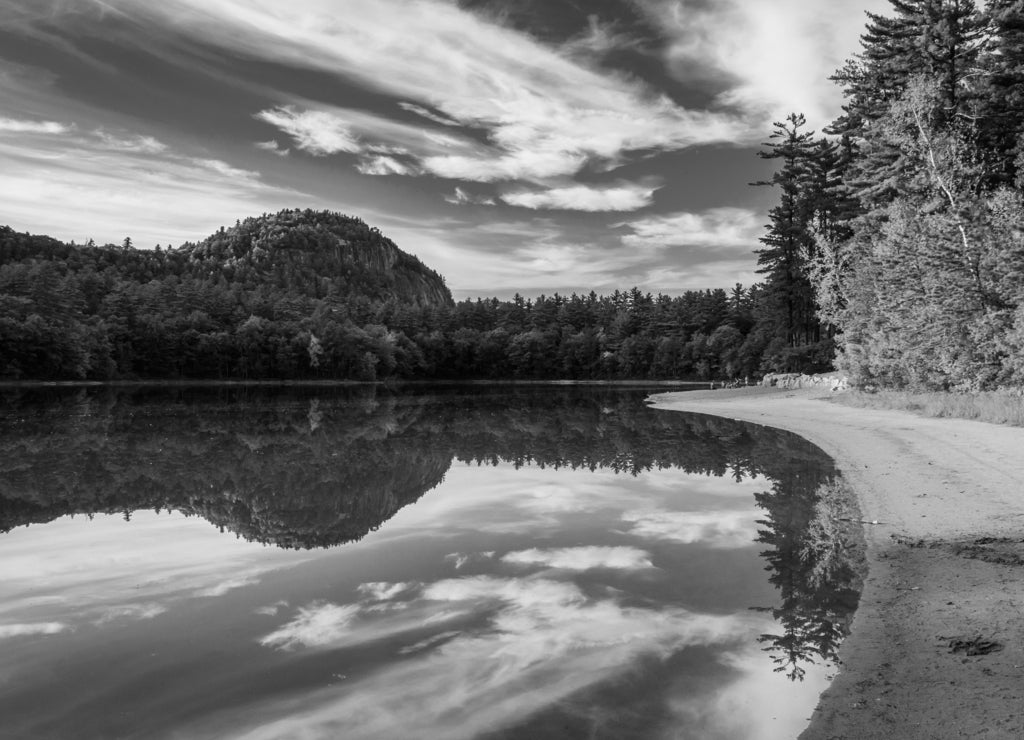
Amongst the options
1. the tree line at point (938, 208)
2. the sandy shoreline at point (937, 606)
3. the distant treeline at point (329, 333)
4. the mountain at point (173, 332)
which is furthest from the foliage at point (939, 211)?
the mountain at point (173, 332)

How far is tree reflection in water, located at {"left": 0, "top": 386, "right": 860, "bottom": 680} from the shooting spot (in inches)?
384

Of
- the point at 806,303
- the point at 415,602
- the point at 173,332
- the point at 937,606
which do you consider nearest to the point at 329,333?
the point at 173,332

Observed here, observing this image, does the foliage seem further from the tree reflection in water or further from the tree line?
the tree reflection in water

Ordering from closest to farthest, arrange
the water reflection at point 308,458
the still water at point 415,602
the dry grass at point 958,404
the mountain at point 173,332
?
the still water at point 415,602
the water reflection at point 308,458
the dry grass at point 958,404
the mountain at point 173,332

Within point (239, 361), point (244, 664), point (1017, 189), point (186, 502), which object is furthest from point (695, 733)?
point (239, 361)

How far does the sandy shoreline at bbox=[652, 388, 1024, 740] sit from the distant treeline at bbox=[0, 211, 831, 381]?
4768cm

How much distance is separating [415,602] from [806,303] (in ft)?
211

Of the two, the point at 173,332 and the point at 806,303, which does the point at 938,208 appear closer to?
the point at 806,303

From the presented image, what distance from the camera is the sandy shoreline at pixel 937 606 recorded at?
504cm

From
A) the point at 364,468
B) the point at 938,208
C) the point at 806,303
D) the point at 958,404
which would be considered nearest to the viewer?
the point at 364,468

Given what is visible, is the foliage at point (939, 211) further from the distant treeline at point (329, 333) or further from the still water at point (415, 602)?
the distant treeline at point (329, 333)

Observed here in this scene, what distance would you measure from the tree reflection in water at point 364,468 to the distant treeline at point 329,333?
130 ft

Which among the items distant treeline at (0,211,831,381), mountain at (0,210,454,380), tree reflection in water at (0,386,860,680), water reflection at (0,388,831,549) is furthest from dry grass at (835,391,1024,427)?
mountain at (0,210,454,380)

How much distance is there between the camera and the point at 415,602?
27.3 feet
